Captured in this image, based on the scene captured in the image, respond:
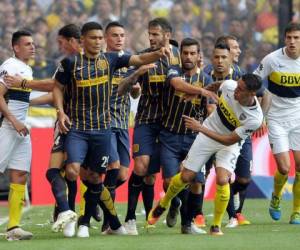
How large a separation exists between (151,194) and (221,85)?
79.1 inches

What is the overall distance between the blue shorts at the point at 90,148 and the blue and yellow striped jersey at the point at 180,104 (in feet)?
4.39

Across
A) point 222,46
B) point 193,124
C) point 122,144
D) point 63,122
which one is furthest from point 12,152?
point 222,46

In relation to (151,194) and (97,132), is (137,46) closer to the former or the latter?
(151,194)

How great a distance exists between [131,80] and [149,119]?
80 cm

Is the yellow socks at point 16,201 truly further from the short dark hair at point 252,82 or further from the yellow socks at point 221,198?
the short dark hair at point 252,82

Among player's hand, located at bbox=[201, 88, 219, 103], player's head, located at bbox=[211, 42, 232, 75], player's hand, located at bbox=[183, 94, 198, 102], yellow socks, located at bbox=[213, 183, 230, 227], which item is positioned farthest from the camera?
player's head, located at bbox=[211, 42, 232, 75]

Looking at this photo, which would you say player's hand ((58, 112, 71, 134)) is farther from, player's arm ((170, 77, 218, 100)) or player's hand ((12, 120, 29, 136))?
player's arm ((170, 77, 218, 100))

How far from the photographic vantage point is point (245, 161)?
14781mm

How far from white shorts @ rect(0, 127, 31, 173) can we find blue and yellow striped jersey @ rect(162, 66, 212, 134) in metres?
1.99

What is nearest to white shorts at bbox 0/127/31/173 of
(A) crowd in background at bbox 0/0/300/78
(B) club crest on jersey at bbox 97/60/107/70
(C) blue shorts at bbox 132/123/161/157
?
(B) club crest on jersey at bbox 97/60/107/70

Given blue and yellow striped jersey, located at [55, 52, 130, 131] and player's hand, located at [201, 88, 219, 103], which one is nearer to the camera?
blue and yellow striped jersey, located at [55, 52, 130, 131]

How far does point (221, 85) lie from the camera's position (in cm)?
1274

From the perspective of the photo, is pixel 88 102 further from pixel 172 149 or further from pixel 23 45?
pixel 172 149

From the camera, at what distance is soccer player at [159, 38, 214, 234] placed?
13.2 m
